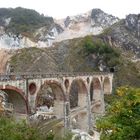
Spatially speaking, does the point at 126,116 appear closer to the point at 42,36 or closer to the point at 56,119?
the point at 56,119

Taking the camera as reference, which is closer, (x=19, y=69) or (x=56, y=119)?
(x=56, y=119)

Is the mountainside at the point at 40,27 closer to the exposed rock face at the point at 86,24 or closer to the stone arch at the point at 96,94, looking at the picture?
the exposed rock face at the point at 86,24

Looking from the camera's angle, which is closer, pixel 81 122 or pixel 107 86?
pixel 81 122

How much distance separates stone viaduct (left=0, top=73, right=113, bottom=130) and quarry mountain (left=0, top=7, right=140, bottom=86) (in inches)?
384

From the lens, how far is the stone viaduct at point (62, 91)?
116 feet

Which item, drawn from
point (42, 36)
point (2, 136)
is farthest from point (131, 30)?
point (2, 136)

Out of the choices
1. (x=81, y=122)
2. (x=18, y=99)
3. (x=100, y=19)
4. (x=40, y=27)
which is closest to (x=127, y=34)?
(x=40, y=27)

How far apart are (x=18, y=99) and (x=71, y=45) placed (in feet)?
185

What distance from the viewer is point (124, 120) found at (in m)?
16.7

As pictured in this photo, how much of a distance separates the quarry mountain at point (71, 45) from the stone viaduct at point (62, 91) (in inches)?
384

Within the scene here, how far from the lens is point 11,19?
12212 centimetres

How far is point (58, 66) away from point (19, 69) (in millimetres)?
10207

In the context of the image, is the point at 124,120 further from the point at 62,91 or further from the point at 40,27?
the point at 40,27

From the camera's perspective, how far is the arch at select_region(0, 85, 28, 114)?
34875mm
